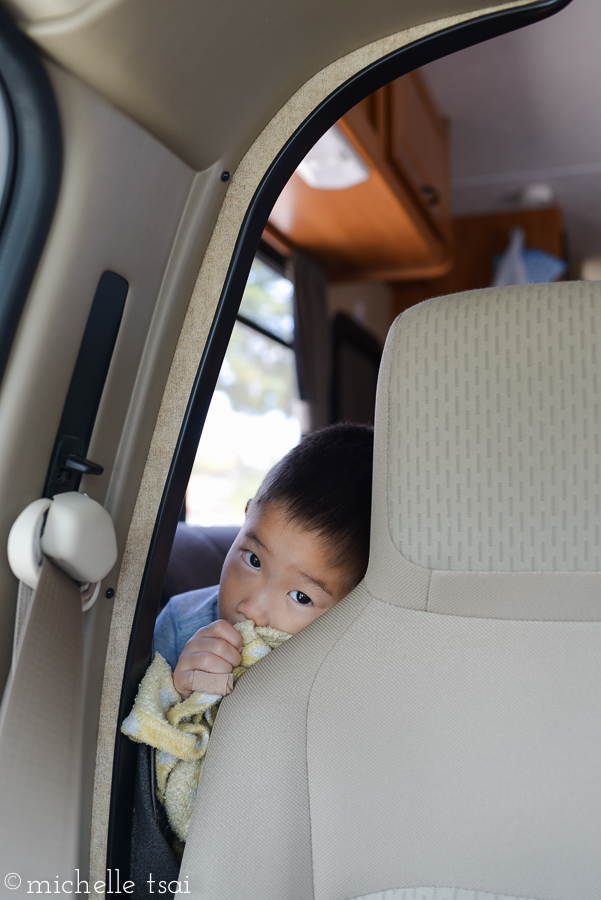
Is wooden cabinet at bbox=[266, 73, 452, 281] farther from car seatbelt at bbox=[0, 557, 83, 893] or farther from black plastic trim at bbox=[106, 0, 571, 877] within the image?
→ car seatbelt at bbox=[0, 557, 83, 893]

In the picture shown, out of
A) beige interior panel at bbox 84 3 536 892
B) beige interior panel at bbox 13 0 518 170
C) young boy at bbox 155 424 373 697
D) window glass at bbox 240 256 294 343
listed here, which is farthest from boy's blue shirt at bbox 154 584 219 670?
window glass at bbox 240 256 294 343

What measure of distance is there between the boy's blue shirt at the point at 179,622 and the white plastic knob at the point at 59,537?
1.30 ft

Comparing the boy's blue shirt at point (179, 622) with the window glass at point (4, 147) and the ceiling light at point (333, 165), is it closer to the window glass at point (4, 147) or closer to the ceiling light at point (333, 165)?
the window glass at point (4, 147)

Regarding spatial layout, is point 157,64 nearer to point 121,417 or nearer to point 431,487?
point 121,417

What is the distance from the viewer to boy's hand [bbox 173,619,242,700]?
772 mm

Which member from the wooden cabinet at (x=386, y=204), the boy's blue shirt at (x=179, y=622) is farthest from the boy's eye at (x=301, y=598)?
the wooden cabinet at (x=386, y=204)

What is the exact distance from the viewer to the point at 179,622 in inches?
41.1

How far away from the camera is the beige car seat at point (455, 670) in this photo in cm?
61

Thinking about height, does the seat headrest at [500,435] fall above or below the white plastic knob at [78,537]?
above

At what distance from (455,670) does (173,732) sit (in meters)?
0.30

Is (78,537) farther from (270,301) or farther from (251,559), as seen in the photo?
(270,301)

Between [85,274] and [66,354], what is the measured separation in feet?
0.24

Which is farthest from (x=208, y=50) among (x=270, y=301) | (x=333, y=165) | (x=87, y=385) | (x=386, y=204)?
(x=270, y=301)

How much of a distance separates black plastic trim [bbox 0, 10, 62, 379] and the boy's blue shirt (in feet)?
1.78
